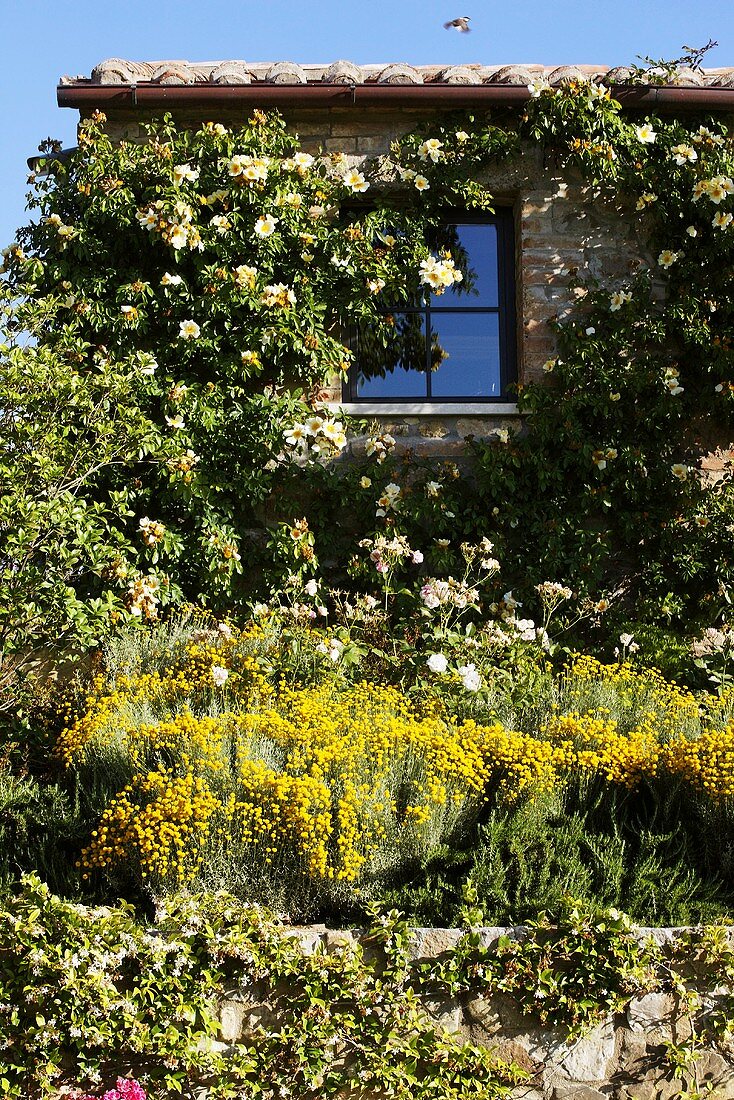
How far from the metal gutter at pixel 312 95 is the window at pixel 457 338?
0.77m

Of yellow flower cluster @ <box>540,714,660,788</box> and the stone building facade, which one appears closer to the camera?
yellow flower cluster @ <box>540,714,660,788</box>

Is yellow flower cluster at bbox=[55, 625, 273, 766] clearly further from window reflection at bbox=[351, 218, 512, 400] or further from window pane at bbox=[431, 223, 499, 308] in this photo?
window pane at bbox=[431, 223, 499, 308]

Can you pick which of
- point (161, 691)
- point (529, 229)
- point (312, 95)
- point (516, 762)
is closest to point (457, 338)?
point (529, 229)

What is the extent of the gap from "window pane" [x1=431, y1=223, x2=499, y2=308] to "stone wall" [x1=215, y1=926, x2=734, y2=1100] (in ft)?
14.6

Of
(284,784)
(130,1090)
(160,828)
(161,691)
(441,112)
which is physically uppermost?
(441,112)

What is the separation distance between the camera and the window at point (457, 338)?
667 cm

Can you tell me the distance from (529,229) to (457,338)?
827mm

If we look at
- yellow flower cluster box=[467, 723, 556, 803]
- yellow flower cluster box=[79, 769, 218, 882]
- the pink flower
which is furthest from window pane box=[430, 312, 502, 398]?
the pink flower

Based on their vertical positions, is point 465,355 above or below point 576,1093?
above

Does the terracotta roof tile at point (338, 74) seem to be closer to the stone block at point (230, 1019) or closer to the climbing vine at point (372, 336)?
the climbing vine at point (372, 336)

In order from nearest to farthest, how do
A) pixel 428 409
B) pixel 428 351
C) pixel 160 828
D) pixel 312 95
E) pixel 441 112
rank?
pixel 160 828
pixel 312 95
pixel 428 409
pixel 441 112
pixel 428 351

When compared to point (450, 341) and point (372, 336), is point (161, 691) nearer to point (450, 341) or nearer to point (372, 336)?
point (372, 336)

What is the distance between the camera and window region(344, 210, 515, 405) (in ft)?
21.9

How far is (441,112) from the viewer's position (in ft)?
21.6
